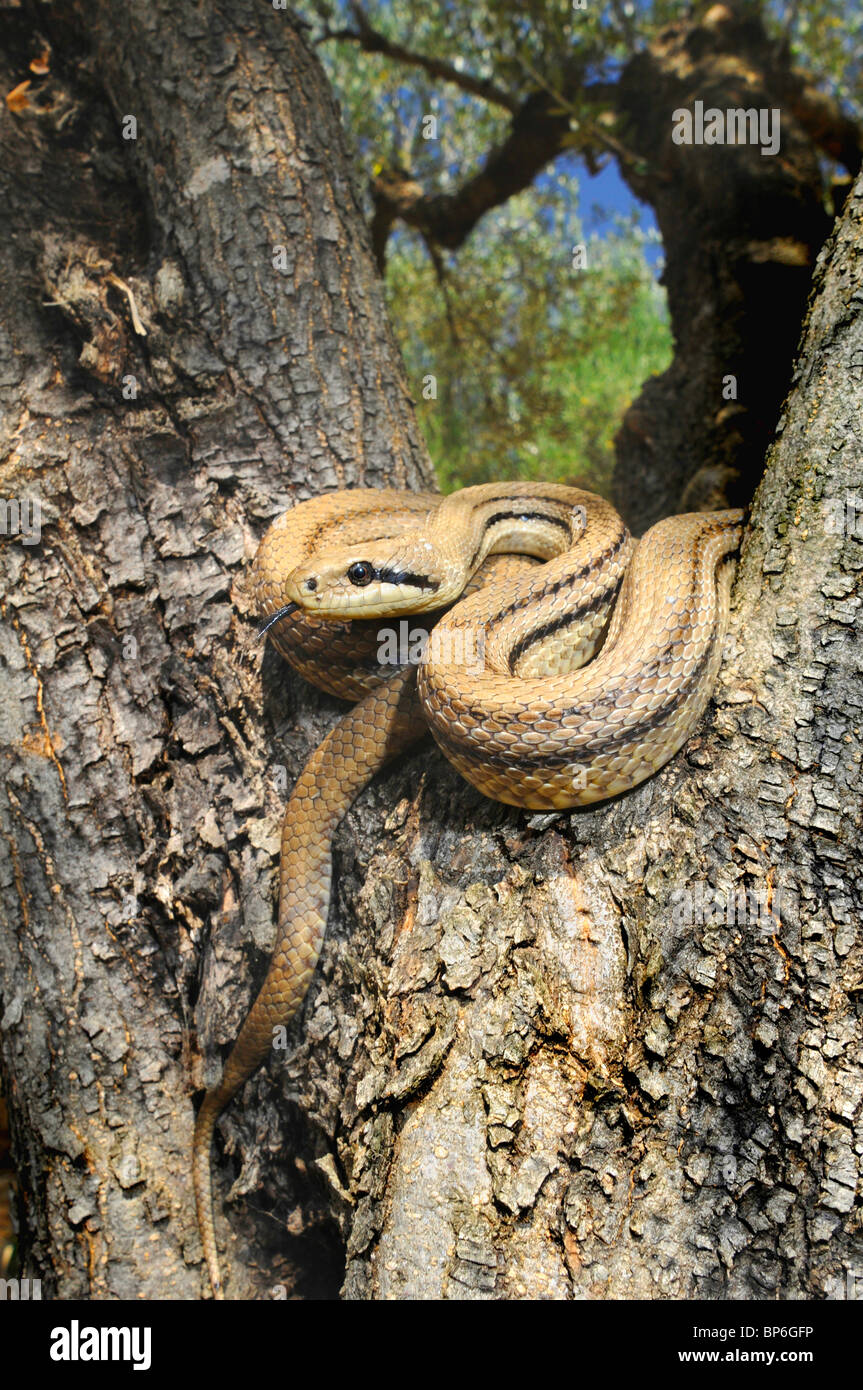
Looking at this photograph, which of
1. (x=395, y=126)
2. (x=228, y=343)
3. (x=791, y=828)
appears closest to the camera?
(x=791, y=828)

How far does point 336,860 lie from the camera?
2553mm

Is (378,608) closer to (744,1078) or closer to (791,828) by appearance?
(791,828)

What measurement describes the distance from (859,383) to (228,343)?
1.98 metres

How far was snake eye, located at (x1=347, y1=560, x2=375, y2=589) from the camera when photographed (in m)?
2.63

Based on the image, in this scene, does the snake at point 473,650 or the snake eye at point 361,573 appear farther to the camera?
the snake eye at point 361,573

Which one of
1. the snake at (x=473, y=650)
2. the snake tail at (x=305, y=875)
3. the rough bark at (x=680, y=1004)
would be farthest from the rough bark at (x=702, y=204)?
the snake tail at (x=305, y=875)

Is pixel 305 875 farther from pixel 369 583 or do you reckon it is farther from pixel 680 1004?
pixel 680 1004

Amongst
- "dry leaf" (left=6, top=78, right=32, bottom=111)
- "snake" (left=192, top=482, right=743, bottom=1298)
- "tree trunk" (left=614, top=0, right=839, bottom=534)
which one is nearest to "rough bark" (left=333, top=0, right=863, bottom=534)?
"tree trunk" (left=614, top=0, right=839, bottom=534)

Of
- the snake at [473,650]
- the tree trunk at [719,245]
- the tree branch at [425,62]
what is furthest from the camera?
the tree branch at [425,62]

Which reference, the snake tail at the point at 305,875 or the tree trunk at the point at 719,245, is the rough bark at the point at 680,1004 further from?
the tree trunk at the point at 719,245

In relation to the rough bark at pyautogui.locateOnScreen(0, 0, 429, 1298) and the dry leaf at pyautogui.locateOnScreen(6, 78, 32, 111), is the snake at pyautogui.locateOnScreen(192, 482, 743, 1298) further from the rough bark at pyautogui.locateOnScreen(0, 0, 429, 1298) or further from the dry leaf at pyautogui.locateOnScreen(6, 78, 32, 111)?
the dry leaf at pyautogui.locateOnScreen(6, 78, 32, 111)

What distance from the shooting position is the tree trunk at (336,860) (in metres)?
1.81
